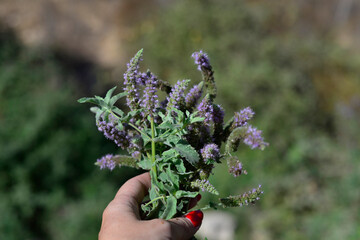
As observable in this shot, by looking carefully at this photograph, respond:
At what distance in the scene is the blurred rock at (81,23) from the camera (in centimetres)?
864

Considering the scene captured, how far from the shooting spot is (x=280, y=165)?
19.4 feet

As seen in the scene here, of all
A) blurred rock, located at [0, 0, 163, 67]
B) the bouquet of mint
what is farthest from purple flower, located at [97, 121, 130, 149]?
blurred rock, located at [0, 0, 163, 67]

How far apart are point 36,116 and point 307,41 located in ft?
17.5

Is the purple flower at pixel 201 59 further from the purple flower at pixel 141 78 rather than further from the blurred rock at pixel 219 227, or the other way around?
the blurred rock at pixel 219 227

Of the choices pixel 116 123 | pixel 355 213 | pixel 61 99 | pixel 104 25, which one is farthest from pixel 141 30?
pixel 116 123

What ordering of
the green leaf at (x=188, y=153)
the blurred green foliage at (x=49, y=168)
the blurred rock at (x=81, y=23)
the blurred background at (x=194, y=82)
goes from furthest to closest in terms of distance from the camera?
the blurred rock at (x=81, y=23) → the blurred background at (x=194, y=82) → the blurred green foliage at (x=49, y=168) → the green leaf at (x=188, y=153)

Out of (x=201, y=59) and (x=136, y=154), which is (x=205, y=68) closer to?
(x=201, y=59)

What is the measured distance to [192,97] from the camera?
1654 mm

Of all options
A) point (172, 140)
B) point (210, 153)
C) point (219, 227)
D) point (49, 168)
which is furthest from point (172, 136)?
point (49, 168)

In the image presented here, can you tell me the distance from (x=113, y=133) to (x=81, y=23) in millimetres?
8286

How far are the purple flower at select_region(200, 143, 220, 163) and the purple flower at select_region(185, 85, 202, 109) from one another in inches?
8.3

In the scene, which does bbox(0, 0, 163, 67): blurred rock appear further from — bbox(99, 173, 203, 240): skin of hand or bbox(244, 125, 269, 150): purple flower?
bbox(244, 125, 269, 150): purple flower

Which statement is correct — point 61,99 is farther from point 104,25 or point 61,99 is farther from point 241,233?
point 104,25

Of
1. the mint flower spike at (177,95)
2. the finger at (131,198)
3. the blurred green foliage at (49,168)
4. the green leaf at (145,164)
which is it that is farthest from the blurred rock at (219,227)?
the mint flower spike at (177,95)
